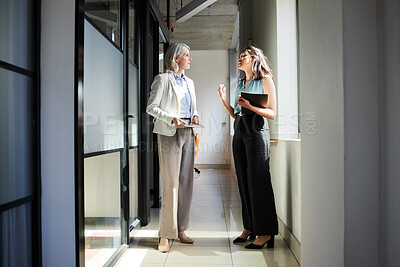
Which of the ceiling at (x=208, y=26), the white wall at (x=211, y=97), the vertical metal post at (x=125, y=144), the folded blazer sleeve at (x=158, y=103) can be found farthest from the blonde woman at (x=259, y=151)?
the white wall at (x=211, y=97)

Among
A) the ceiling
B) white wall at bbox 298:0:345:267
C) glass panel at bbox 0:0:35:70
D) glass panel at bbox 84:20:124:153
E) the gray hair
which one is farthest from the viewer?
→ the ceiling

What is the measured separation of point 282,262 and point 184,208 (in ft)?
2.82

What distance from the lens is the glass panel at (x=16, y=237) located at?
1271mm

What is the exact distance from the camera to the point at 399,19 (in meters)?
0.98

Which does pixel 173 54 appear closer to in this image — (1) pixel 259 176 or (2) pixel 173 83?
(2) pixel 173 83

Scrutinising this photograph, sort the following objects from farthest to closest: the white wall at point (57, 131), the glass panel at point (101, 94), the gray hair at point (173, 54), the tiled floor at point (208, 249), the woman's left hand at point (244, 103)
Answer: the gray hair at point (173, 54) < the woman's left hand at point (244, 103) < the tiled floor at point (208, 249) < the glass panel at point (101, 94) < the white wall at point (57, 131)

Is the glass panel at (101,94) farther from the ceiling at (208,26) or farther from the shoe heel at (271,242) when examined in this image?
the ceiling at (208,26)

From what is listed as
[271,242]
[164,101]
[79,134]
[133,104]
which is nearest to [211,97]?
[133,104]

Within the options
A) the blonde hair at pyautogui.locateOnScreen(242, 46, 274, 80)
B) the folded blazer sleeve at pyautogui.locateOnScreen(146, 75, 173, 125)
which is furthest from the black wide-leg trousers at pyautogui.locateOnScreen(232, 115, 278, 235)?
the folded blazer sleeve at pyautogui.locateOnScreen(146, 75, 173, 125)

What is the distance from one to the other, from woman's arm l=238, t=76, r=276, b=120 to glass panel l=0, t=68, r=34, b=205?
1.42 m

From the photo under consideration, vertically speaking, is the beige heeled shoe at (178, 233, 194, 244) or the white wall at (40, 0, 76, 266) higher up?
the white wall at (40, 0, 76, 266)

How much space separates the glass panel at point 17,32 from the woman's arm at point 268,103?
4.65ft

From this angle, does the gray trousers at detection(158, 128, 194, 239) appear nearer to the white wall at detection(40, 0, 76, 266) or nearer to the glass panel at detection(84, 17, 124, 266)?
the glass panel at detection(84, 17, 124, 266)

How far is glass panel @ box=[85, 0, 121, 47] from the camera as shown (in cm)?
191
